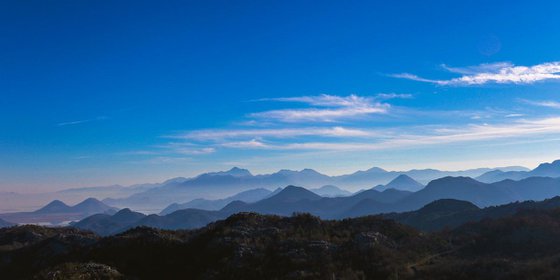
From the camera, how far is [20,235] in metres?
68.9

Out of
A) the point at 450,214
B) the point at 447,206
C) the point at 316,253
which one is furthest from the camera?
the point at 447,206

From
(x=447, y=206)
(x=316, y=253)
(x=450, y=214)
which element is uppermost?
(x=316, y=253)

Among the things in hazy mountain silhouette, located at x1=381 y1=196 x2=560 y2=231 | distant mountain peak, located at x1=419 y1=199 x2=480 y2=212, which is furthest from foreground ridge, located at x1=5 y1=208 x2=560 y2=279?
distant mountain peak, located at x1=419 y1=199 x2=480 y2=212

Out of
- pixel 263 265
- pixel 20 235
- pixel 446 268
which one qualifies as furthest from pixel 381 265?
pixel 20 235

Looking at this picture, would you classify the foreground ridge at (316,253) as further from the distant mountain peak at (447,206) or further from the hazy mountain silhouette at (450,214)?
the distant mountain peak at (447,206)

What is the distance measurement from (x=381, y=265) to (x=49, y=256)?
38382 mm

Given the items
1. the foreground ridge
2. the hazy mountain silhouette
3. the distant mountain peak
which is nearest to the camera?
the foreground ridge

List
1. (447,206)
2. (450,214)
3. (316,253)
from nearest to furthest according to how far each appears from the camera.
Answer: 1. (316,253)
2. (450,214)
3. (447,206)

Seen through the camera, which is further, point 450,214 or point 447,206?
point 447,206

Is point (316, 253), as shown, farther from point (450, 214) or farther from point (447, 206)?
point (447, 206)

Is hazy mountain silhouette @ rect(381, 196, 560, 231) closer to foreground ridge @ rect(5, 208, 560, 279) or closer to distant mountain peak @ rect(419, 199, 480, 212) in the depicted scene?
distant mountain peak @ rect(419, 199, 480, 212)

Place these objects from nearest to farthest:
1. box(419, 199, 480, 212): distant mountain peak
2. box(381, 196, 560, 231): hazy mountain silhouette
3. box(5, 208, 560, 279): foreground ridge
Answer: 1. box(5, 208, 560, 279): foreground ridge
2. box(381, 196, 560, 231): hazy mountain silhouette
3. box(419, 199, 480, 212): distant mountain peak

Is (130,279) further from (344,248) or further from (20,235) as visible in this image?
(20,235)

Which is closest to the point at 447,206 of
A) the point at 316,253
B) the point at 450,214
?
the point at 450,214
